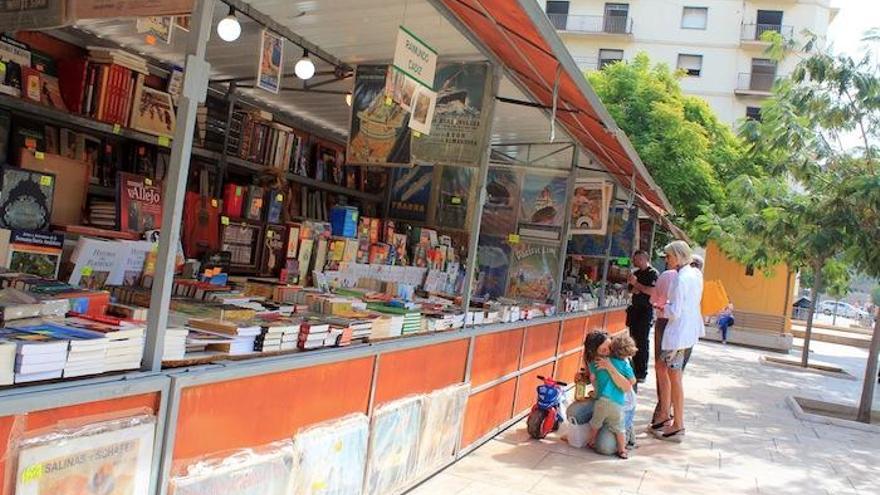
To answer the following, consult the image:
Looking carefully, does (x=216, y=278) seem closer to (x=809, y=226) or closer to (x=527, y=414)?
(x=527, y=414)

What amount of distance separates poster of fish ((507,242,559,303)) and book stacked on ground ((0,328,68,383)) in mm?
5703

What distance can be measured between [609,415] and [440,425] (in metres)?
1.88

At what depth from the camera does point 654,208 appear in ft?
36.0

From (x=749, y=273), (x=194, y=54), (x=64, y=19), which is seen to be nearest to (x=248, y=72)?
(x=64, y=19)

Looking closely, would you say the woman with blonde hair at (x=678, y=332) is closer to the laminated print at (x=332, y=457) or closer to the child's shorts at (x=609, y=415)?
the child's shorts at (x=609, y=415)

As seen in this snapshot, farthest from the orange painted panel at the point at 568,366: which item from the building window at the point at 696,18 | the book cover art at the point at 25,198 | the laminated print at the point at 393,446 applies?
the building window at the point at 696,18

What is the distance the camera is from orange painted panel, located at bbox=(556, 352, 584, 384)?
7648 millimetres

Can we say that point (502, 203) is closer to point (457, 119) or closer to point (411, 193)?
point (411, 193)

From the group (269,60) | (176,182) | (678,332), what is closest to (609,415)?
(678,332)

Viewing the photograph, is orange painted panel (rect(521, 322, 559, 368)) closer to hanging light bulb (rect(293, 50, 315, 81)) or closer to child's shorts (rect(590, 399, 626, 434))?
child's shorts (rect(590, 399, 626, 434))

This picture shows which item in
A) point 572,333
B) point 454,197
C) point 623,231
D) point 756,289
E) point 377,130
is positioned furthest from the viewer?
point 756,289

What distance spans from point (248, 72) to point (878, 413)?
928 centimetres

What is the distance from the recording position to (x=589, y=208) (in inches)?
301

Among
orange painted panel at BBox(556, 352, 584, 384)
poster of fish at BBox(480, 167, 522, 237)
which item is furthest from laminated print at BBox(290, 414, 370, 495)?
orange painted panel at BBox(556, 352, 584, 384)
